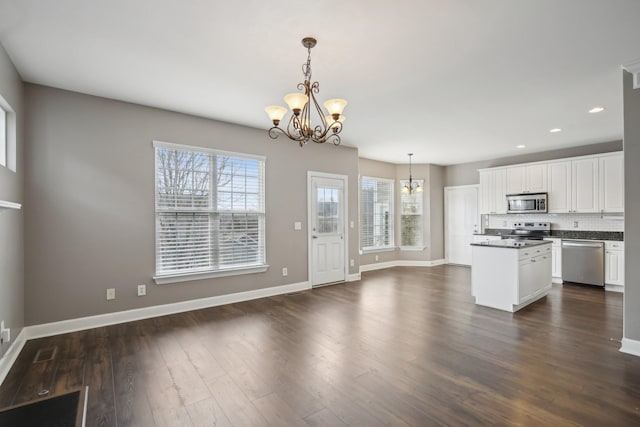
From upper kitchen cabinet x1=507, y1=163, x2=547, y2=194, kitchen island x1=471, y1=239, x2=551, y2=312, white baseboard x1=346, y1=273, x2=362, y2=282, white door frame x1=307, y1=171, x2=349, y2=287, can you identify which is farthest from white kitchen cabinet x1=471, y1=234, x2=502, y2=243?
white door frame x1=307, y1=171, x2=349, y2=287

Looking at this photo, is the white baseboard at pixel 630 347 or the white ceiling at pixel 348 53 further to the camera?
the white baseboard at pixel 630 347

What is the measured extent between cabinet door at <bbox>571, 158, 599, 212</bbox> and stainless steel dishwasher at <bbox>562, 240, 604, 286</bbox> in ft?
2.26

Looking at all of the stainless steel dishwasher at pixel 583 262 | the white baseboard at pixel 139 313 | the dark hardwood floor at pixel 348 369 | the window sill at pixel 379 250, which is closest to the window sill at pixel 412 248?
the window sill at pixel 379 250

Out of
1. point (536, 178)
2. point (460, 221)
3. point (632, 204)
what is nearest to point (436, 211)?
point (460, 221)

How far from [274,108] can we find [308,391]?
2.31 m

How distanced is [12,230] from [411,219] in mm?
7536

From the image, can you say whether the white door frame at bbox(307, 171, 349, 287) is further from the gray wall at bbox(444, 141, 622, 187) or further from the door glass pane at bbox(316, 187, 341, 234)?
the gray wall at bbox(444, 141, 622, 187)

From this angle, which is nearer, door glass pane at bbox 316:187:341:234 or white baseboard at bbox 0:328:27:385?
white baseboard at bbox 0:328:27:385

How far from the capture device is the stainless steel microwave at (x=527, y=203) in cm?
642

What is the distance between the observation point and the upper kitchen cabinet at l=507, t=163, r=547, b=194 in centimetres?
650

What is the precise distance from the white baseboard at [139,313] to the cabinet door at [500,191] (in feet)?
17.1

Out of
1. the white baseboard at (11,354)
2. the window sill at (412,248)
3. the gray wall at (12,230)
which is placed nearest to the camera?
the white baseboard at (11,354)

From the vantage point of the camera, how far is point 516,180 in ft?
22.6

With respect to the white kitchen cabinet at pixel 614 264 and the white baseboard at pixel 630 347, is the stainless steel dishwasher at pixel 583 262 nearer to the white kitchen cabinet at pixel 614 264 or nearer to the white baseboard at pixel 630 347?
the white kitchen cabinet at pixel 614 264
